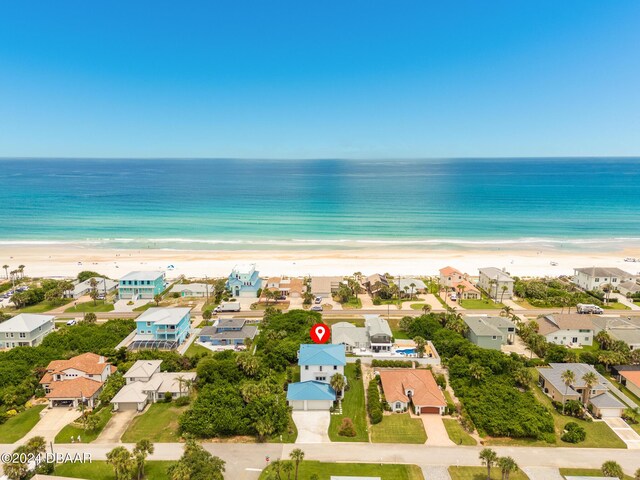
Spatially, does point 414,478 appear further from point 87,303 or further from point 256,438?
point 87,303

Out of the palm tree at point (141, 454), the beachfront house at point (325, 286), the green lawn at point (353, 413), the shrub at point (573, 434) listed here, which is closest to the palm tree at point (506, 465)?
the shrub at point (573, 434)

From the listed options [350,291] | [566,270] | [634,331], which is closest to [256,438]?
[350,291]

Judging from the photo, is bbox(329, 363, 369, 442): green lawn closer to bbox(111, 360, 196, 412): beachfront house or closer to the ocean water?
bbox(111, 360, 196, 412): beachfront house

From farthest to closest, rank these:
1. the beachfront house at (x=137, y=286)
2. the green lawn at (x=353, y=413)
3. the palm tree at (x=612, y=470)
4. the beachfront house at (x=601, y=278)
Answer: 1. the beachfront house at (x=601, y=278)
2. the beachfront house at (x=137, y=286)
3. the green lawn at (x=353, y=413)
4. the palm tree at (x=612, y=470)

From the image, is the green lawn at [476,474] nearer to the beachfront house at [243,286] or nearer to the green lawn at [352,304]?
the green lawn at [352,304]

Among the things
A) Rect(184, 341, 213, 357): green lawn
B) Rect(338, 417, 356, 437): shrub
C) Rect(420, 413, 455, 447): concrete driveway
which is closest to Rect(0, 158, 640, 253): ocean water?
Rect(184, 341, 213, 357): green lawn

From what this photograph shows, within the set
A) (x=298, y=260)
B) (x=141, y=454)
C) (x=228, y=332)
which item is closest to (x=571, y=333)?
(x=228, y=332)

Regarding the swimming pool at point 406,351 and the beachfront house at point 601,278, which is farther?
the beachfront house at point 601,278
